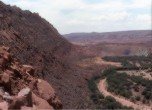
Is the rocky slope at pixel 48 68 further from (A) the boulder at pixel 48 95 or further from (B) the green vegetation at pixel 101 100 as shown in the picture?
(A) the boulder at pixel 48 95

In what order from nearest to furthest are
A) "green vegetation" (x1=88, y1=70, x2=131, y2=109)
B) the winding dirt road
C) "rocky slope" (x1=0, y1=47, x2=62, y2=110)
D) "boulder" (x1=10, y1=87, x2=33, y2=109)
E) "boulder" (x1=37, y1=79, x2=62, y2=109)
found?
1. "boulder" (x1=10, y1=87, x2=33, y2=109)
2. "rocky slope" (x1=0, y1=47, x2=62, y2=110)
3. "boulder" (x1=37, y1=79, x2=62, y2=109)
4. "green vegetation" (x1=88, y1=70, x2=131, y2=109)
5. the winding dirt road

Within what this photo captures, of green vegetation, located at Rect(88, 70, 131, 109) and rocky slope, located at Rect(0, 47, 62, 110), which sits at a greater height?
rocky slope, located at Rect(0, 47, 62, 110)

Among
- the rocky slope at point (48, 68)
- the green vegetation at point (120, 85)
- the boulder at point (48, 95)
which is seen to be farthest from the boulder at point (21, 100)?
the green vegetation at point (120, 85)

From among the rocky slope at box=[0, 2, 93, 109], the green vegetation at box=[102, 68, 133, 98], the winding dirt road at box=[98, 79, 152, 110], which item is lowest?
the winding dirt road at box=[98, 79, 152, 110]

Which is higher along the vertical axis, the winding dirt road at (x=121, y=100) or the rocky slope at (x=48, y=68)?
the rocky slope at (x=48, y=68)

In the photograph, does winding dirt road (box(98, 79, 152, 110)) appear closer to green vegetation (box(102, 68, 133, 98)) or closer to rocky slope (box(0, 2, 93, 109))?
green vegetation (box(102, 68, 133, 98))

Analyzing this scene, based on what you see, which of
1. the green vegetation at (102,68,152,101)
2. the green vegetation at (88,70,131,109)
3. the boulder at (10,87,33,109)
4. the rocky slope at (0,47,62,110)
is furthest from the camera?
the green vegetation at (102,68,152,101)

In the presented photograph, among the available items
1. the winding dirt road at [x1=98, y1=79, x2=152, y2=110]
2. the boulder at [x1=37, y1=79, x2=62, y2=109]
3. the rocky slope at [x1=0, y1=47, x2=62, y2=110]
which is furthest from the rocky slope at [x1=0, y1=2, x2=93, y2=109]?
the rocky slope at [x1=0, y1=47, x2=62, y2=110]

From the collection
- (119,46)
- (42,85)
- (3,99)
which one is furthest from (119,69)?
(119,46)

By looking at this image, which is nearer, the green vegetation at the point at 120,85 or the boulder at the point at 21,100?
the boulder at the point at 21,100

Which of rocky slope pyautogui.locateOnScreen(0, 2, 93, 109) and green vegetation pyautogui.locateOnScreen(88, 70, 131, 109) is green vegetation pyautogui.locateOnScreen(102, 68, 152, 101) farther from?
rocky slope pyautogui.locateOnScreen(0, 2, 93, 109)

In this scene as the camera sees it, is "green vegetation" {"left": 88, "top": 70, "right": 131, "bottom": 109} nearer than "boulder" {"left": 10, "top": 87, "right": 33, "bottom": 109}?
No

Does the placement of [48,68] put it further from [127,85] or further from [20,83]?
[20,83]
